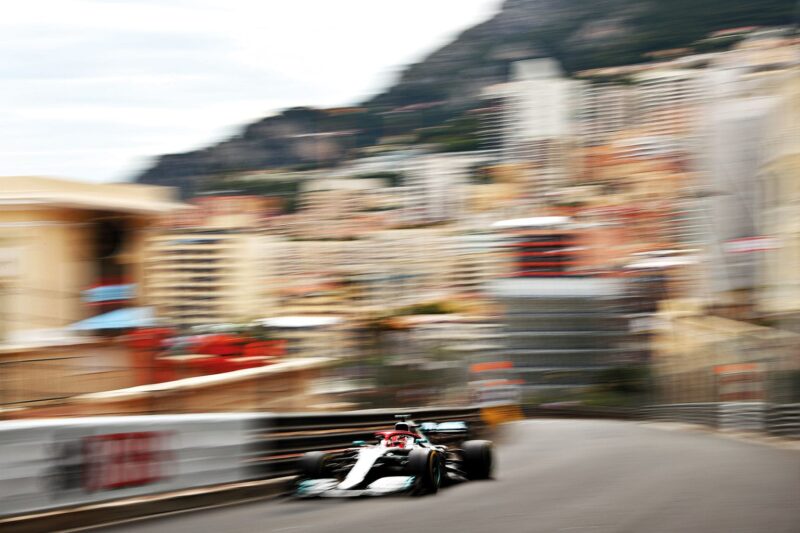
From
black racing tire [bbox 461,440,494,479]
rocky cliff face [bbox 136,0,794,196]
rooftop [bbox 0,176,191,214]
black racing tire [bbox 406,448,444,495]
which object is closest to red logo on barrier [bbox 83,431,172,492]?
black racing tire [bbox 406,448,444,495]

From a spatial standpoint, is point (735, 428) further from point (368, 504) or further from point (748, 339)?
point (368, 504)

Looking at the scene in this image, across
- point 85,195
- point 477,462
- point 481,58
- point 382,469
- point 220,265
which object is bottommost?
point 220,265

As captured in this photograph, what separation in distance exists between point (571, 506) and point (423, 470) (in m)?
1.76

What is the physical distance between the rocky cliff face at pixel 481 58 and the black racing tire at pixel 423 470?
136407 millimetres

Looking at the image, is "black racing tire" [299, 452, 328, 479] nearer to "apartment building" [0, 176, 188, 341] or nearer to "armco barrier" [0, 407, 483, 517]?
"armco barrier" [0, 407, 483, 517]

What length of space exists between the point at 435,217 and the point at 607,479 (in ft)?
599

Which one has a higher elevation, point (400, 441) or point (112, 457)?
point (112, 457)

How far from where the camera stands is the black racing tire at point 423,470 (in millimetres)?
10297

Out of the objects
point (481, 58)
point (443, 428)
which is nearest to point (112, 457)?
point (443, 428)

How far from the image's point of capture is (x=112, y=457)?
29.6ft

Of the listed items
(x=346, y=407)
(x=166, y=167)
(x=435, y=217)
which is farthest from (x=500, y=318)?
(x=346, y=407)

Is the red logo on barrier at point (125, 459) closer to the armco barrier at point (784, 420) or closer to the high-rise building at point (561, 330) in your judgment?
the armco barrier at point (784, 420)

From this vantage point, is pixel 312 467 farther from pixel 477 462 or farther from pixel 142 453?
pixel 477 462

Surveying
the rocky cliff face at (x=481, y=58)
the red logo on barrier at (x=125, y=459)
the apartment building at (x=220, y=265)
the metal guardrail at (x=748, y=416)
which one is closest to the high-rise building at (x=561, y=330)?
the apartment building at (x=220, y=265)
